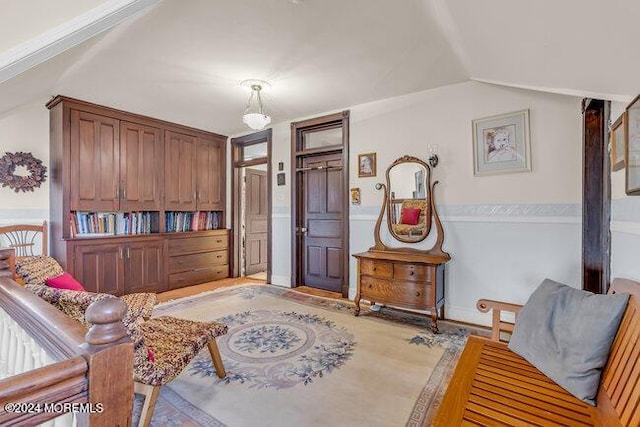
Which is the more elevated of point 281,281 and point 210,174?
point 210,174

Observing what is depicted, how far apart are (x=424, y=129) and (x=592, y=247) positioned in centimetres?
182

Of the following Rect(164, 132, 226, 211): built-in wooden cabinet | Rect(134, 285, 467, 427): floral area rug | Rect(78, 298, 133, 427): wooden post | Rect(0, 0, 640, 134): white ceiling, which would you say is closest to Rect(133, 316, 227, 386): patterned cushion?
Rect(134, 285, 467, 427): floral area rug

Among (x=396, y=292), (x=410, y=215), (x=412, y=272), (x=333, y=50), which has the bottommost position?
(x=396, y=292)

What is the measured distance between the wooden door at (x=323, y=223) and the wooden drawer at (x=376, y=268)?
73 centimetres

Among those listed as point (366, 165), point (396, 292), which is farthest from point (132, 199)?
point (396, 292)

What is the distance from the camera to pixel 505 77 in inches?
97.4

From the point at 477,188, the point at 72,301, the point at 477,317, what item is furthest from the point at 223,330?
the point at 477,188

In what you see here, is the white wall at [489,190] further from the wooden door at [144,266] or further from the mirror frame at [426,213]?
the wooden door at [144,266]

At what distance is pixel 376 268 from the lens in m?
3.17

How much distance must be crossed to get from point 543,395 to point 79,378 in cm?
161

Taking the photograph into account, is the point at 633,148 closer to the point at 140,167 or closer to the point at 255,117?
the point at 255,117

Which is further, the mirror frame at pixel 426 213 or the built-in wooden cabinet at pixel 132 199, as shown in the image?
the built-in wooden cabinet at pixel 132 199

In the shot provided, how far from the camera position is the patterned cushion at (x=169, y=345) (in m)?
1.46

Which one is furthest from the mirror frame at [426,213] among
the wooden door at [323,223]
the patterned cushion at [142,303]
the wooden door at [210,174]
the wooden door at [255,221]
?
the wooden door at [210,174]
